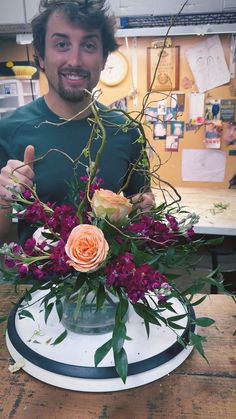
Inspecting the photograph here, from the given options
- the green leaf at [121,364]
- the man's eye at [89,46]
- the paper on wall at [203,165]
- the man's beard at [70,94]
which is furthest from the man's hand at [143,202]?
the paper on wall at [203,165]

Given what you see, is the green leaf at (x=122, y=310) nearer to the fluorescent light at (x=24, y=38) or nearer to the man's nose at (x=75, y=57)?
the man's nose at (x=75, y=57)

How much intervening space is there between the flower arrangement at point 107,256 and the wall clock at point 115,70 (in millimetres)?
1497

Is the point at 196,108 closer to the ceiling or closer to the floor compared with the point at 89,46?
closer to the floor

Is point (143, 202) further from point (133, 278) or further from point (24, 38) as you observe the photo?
point (24, 38)

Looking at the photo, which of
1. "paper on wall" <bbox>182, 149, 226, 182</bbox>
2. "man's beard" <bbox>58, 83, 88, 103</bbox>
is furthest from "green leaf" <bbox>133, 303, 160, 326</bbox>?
"paper on wall" <bbox>182, 149, 226, 182</bbox>

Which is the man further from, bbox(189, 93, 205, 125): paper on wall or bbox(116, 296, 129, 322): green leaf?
bbox(189, 93, 205, 125): paper on wall

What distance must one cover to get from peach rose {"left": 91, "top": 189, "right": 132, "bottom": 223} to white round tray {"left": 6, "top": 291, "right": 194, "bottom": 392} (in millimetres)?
220

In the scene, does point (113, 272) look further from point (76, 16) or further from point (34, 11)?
point (34, 11)

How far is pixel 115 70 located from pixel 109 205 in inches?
63.8

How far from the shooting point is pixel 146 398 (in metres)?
0.53

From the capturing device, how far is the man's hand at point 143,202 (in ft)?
1.92

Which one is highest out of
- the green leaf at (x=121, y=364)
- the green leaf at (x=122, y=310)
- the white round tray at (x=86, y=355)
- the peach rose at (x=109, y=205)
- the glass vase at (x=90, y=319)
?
the peach rose at (x=109, y=205)

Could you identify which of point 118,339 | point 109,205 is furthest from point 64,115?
point 118,339

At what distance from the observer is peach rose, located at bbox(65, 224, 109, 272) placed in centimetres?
46
